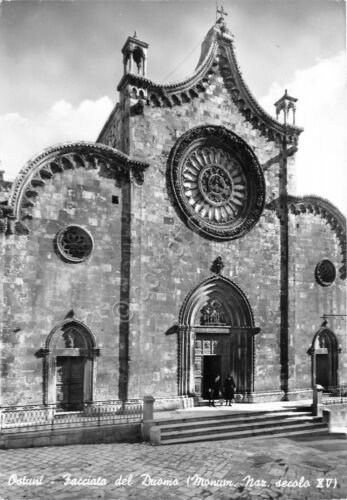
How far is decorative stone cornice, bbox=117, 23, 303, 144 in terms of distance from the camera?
64.3 ft

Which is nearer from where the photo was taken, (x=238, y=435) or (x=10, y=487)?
(x=10, y=487)

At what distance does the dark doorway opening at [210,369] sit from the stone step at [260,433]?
14.1 ft

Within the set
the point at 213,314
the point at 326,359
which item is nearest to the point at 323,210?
the point at 326,359

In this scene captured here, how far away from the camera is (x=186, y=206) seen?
1944cm

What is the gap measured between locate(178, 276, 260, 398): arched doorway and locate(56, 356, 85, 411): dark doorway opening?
4609 millimetres

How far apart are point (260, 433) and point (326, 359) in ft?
27.6

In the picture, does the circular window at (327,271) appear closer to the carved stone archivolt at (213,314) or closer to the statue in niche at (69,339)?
the carved stone archivolt at (213,314)

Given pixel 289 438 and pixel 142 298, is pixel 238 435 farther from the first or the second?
pixel 142 298

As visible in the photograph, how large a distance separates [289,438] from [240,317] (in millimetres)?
5958

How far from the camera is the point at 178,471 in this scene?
11617 millimetres

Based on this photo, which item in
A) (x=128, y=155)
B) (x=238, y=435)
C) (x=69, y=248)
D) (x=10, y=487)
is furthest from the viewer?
(x=128, y=155)

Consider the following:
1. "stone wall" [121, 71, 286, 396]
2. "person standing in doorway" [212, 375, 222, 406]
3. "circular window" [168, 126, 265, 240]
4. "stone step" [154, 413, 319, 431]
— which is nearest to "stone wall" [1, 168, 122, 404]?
"stone wall" [121, 71, 286, 396]

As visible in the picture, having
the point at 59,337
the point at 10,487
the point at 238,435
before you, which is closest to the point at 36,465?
the point at 10,487

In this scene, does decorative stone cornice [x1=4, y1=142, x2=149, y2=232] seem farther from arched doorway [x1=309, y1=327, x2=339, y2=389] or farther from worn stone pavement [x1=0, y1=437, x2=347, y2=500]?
arched doorway [x1=309, y1=327, x2=339, y2=389]
